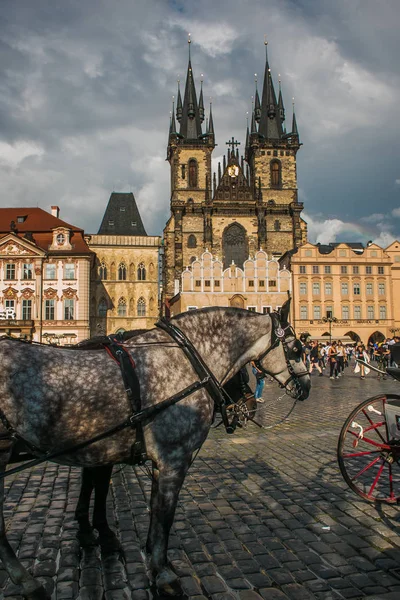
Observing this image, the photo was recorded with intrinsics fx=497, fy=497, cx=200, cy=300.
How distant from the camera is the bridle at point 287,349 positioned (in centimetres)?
429

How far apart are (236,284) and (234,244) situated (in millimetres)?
10181

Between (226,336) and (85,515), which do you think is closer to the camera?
(226,336)

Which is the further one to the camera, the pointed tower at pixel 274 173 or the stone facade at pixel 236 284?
the pointed tower at pixel 274 173

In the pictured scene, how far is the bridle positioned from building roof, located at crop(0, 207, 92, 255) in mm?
45246

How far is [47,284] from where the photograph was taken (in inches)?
1879

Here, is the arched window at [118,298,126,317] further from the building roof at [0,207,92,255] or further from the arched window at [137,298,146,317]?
the building roof at [0,207,92,255]

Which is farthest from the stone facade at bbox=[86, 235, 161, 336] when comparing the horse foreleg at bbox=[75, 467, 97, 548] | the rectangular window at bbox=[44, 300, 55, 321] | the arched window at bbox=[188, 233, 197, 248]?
the horse foreleg at bbox=[75, 467, 97, 548]

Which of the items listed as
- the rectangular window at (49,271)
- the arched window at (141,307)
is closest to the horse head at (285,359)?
the rectangular window at (49,271)

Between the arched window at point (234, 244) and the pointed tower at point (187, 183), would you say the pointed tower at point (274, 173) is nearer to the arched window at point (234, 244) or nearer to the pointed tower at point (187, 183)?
the arched window at point (234, 244)

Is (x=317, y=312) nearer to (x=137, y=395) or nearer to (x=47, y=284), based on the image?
Answer: (x=47, y=284)

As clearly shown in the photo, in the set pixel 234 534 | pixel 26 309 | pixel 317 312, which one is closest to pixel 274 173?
pixel 317 312

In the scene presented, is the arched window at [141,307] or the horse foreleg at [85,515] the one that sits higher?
the arched window at [141,307]

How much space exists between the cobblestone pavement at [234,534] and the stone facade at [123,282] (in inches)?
1914

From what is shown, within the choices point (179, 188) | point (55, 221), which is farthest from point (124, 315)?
point (179, 188)
